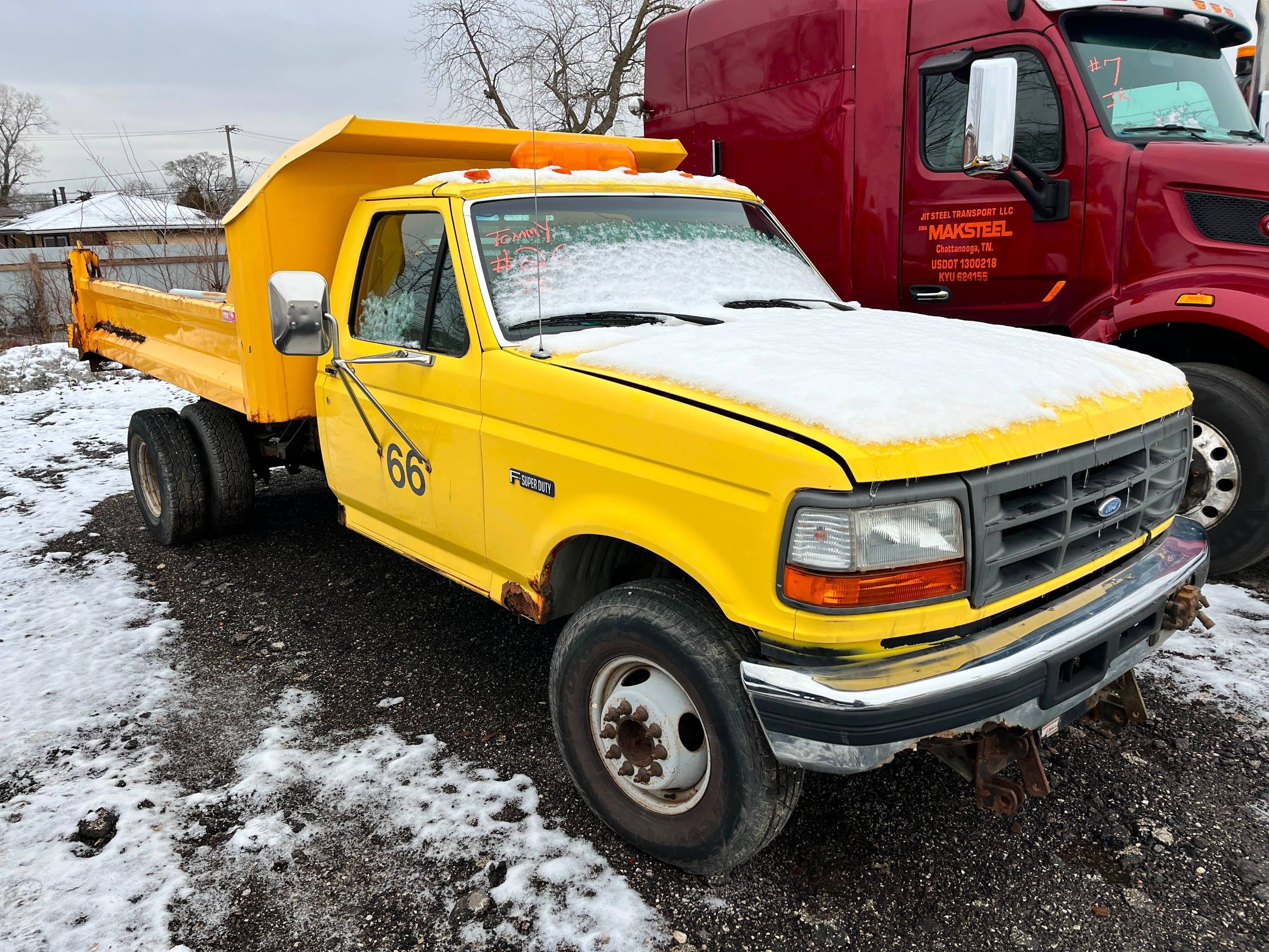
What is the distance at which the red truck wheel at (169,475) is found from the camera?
5.42 m

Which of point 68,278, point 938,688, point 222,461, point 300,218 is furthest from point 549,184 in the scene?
point 68,278

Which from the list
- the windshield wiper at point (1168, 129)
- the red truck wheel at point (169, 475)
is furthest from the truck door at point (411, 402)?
the windshield wiper at point (1168, 129)

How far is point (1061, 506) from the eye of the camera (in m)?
2.39

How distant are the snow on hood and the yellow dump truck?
14 millimetres

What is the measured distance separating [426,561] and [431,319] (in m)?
0.98

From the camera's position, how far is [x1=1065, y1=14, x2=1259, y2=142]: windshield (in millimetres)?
4750

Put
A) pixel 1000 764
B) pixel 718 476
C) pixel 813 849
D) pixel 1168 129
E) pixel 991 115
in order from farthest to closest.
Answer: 1. pixel 1168 129
2. pixel 991 115
3. pixel 813 849
4. pixel 1000 764
5. pixel 718 476

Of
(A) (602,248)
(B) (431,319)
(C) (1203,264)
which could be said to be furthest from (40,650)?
(C) (1203,264)

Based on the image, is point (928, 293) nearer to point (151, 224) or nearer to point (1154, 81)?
point (1154, 81)

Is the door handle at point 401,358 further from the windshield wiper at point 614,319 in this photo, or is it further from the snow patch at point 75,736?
the snow patch at point 75,736

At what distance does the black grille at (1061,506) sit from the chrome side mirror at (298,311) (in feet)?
8.00

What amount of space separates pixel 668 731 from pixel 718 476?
0.79m

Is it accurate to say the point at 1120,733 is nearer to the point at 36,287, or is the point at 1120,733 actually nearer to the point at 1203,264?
the point at 1203,264

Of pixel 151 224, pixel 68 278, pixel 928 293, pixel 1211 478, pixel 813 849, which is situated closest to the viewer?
pixel 813 849
